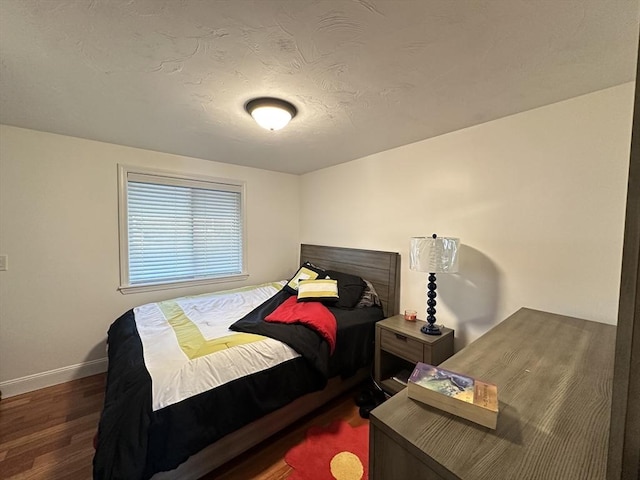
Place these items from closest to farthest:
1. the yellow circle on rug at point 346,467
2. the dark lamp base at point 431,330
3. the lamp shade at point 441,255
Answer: the yellow circle on rug at point 346,467
the lamp shade at point 441,255
the dark lamp base at point 431,330

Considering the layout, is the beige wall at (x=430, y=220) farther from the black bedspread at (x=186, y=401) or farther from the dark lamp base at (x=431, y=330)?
the black bedspread at (x=186, y=401)

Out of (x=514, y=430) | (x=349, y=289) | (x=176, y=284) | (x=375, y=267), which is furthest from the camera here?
(x=176, y=284)

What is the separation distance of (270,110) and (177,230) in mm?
2034

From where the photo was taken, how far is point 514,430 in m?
0.73

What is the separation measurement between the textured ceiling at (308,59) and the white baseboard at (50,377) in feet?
7.15

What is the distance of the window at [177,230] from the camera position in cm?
273

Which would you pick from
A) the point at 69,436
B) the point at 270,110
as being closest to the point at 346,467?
the point at 69,436

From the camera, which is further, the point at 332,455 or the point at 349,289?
the point at 349,289

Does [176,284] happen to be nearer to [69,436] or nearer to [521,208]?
[69,436]

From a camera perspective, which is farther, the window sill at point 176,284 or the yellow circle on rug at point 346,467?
the window sill at point 176,284

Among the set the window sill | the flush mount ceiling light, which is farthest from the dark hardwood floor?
the flush mount ceiling light

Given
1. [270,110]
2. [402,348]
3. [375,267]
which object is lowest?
[402,348]

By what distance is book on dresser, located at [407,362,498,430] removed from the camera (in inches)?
29.5

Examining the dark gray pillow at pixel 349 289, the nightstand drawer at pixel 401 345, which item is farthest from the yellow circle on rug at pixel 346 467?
the dark gray pillow at pixel 349 289
